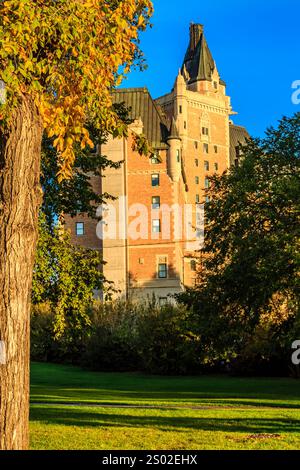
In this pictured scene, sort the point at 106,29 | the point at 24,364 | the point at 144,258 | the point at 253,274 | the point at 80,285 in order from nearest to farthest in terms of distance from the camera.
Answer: the point at 24,364 < the point at 106,29 < the point at 80,285 < the point at 253,274 < the point at 144,258

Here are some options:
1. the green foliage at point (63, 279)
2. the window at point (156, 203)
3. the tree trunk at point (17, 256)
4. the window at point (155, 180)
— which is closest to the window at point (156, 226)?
the window at point (156, 203)

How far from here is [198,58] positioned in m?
144

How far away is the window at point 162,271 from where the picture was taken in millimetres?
95188

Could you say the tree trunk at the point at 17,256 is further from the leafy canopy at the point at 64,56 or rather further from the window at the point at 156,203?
the window at the point at 156,203

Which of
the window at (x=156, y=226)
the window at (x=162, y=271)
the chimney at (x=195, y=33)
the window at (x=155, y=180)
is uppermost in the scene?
the chimney at (x=195, y=33)

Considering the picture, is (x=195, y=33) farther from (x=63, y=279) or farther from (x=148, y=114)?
(x=63, y=279)

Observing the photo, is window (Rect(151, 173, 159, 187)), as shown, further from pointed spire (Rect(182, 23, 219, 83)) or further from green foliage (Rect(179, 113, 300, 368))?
green foliage (Rect(179, 113, 300, 368))

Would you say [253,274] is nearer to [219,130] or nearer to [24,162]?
[24,162]

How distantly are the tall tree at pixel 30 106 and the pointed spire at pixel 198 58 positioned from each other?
431ft

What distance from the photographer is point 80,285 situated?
A: 25.2 m

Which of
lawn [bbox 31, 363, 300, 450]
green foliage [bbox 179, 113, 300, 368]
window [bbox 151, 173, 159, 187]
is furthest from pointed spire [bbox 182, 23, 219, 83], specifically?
lawn [bbox 31, 363, 300, 450]

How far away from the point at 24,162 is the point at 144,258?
3388 inches
